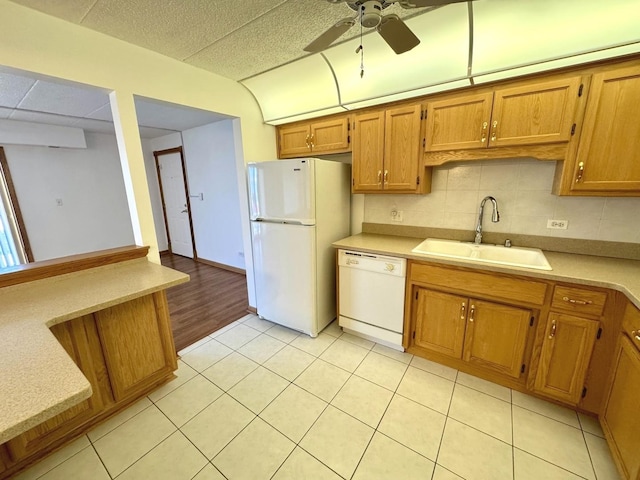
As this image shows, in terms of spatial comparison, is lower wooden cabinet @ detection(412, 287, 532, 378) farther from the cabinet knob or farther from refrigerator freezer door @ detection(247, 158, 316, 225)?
refrigerator freezer door @ detection(247, 158, 316, 225)

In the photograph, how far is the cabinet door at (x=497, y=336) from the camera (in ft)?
5.44

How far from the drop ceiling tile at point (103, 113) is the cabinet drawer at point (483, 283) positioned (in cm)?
356

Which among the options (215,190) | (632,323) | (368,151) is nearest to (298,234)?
(368,151)

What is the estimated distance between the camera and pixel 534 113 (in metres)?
1.63

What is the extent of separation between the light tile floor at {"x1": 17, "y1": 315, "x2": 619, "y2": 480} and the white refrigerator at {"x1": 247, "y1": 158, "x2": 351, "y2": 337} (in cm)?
56

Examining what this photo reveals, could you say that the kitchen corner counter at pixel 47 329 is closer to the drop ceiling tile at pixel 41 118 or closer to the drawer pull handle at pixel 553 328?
the drawer pull handle at pixel 553 328

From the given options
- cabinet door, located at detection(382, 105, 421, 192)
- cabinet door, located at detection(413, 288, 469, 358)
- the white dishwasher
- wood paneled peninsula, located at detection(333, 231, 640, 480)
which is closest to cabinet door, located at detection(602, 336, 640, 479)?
wood paneled peninsula, located at detection(333, 231, 640, 480)

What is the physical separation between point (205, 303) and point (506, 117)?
11.2 feet

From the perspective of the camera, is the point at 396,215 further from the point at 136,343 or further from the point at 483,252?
the point at 136,343

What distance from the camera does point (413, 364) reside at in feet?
6.70

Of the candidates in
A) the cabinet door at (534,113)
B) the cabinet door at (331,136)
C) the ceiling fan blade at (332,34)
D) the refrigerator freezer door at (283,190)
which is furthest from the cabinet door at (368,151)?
the ceiling fan blade at (332,34)

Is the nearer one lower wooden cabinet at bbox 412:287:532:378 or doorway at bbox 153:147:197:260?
lower wooden cabinet at bbox 412:287:532:378

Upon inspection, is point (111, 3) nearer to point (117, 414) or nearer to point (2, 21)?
point (2, 21)

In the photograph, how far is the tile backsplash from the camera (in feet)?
5.64
